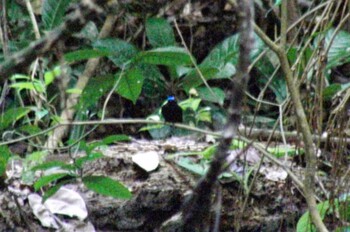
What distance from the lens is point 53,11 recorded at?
11.5 feet

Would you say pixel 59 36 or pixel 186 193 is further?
pixel 186 193

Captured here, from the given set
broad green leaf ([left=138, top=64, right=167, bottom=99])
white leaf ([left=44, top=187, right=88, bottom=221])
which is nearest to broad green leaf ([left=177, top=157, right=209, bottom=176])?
white leaf ([left=44, top=187, right=88, bottom=221])

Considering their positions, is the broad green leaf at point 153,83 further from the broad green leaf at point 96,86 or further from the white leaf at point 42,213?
the broad green leaf at point 96,86

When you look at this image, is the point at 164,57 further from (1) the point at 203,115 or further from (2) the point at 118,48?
(1) the point at 203,115

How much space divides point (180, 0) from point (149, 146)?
120 centimetres

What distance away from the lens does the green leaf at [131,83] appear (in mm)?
2286

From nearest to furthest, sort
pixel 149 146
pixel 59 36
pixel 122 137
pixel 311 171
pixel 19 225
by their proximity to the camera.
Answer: pixel 59 36 → pixel 311 171 → pixel 122 137 → pixel 19 225 → pixel 149 146

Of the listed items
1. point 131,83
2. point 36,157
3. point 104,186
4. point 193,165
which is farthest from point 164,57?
point 36,157

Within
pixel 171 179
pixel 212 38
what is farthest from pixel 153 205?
pixel 212 38

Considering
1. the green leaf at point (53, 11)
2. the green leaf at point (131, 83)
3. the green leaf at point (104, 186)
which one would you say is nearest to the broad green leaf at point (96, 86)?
the green leaf at point (131, 83)

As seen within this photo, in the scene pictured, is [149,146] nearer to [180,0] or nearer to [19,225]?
[19,225]

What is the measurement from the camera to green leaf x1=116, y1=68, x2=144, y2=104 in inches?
90.0

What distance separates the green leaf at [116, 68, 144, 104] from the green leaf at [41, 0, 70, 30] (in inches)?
45.3

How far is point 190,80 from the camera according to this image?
3.09 metres
